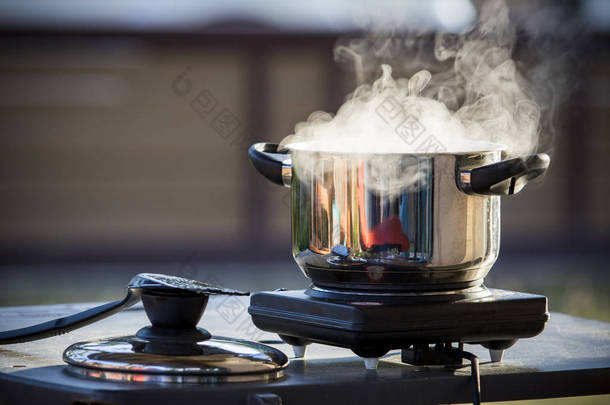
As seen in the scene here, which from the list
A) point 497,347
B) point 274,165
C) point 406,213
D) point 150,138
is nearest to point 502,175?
point 406,213

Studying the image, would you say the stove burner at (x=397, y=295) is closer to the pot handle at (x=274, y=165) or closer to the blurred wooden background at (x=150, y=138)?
the pot handle at (x=274, y=165)

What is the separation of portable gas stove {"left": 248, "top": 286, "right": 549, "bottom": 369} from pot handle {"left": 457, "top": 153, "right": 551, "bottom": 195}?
128 millimetres

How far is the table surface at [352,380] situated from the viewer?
0.91 meters

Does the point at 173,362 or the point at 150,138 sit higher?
the point at 150,138

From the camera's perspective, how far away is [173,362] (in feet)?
3.15

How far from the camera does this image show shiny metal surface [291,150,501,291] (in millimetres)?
1025

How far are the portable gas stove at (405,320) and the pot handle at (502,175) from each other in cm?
13

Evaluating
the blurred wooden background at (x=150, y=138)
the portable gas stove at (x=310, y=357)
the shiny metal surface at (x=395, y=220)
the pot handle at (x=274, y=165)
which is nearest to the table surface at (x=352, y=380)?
the portable gas stove at (x=310, y=357)

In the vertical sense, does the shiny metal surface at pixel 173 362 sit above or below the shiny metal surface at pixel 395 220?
below

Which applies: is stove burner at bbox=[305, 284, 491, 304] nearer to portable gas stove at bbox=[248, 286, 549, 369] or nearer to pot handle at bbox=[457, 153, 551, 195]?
portable gas stove at bbox=[248, 286, 549, 369]

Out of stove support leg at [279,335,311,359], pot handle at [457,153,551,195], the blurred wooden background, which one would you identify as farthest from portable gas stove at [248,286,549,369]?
the blurred wooden background

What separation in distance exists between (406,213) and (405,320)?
11 cm

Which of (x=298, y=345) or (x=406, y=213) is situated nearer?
(x=406, y=213)

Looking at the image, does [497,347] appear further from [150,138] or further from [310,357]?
[150,138]
